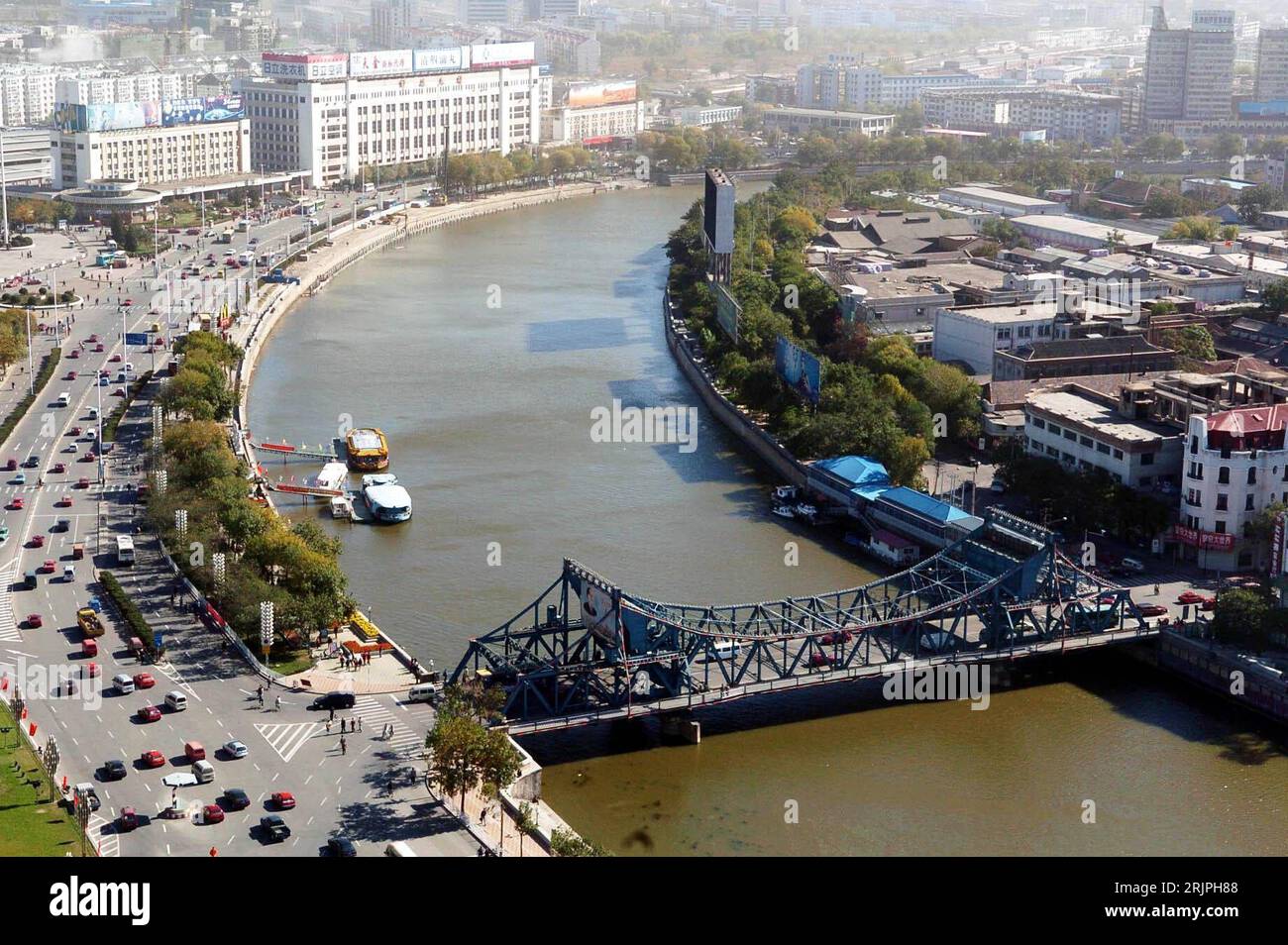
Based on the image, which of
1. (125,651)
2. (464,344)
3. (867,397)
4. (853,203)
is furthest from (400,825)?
(853,203)

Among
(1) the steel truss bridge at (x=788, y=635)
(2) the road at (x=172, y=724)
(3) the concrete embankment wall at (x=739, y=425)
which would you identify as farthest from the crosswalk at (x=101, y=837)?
(3) the concrete embankment wall at (x=739, y=425)

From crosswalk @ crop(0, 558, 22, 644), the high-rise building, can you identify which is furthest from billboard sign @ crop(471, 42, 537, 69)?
crosswalk @ crop(0, 558, 22, 644)

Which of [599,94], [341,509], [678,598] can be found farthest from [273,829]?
[599,94]

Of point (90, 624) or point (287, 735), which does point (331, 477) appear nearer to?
point (90, 624)

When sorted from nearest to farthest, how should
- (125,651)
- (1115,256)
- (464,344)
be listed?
(125,651) → (464,344) → (1115,256)

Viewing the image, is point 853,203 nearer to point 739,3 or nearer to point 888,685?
point 888,685

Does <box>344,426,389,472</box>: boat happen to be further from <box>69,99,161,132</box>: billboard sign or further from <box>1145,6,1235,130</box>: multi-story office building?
<box>1145,6,1235,130</box>: multi-story office building

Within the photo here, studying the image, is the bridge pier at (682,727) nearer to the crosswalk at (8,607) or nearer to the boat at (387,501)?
the crosswalk at (8,607)
